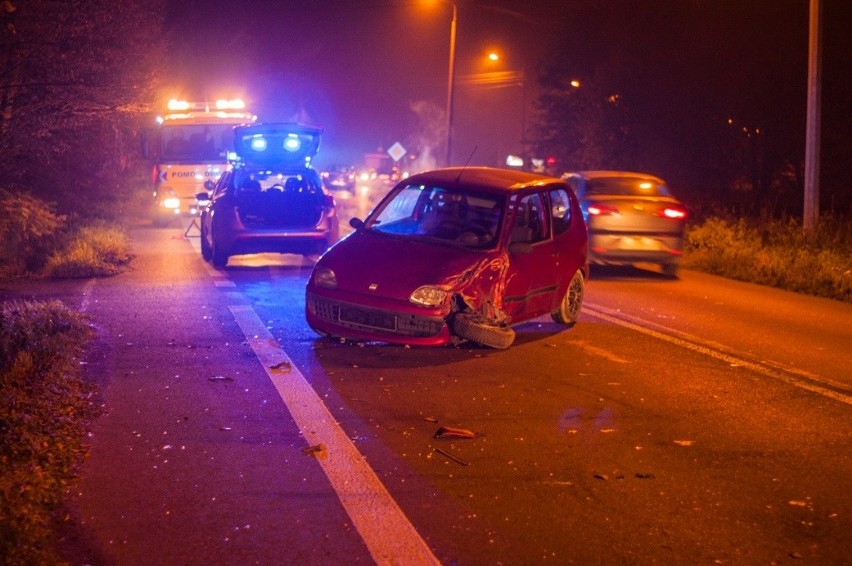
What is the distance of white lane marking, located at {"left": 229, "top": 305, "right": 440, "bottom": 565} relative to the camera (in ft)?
16.4

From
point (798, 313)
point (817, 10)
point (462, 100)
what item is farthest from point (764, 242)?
point (462, 100)

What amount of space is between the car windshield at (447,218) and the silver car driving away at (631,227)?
19.0 feet

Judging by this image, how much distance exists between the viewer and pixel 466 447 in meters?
6.74

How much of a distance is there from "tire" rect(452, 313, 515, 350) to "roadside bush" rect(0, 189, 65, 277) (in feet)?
29.5

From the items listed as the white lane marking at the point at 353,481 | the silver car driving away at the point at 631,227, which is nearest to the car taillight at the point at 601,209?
the silver car driving away at the point at 631,227

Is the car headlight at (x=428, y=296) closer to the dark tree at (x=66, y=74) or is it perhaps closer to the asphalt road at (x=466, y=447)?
the asphalt road at (x=466, y=447)

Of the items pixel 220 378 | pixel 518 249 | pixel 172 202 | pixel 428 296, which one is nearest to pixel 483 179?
pixel 518 249

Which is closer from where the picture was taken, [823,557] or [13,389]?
[823,557]

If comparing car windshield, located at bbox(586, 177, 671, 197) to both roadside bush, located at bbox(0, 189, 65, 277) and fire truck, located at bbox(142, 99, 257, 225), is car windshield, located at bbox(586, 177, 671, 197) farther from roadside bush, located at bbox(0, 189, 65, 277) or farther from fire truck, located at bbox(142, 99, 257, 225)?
fire truck, located at bbox(142, 99, 257, 225)

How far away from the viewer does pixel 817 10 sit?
58.5 ft

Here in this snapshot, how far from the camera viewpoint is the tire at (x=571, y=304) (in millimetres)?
11430

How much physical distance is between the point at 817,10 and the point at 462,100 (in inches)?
1726

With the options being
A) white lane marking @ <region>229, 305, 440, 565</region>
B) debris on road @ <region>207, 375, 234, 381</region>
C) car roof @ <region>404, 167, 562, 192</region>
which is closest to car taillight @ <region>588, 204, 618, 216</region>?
car roof @ <region>404, 167, 562, 192</region>

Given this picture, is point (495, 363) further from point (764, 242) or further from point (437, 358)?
point (764, 242)
